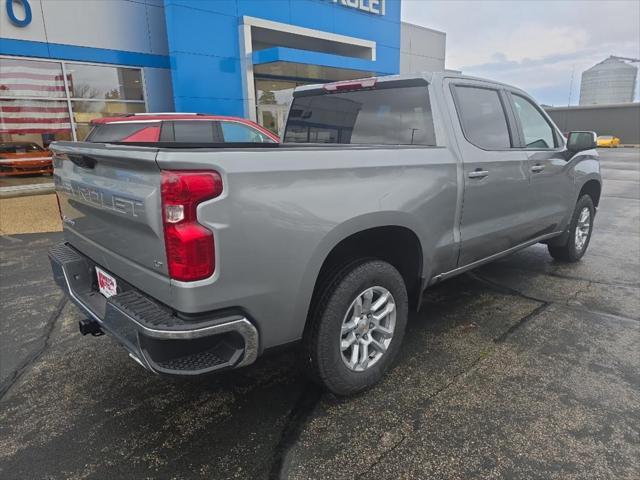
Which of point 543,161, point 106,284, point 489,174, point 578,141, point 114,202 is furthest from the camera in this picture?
point 578,141

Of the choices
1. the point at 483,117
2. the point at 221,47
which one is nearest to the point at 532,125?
the point at 483,117

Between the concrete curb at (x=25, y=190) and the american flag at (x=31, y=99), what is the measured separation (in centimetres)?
138

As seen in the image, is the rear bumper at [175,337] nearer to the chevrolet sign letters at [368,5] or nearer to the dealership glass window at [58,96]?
the dealership glass window at [58,96]

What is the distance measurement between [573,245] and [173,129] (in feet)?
19.2

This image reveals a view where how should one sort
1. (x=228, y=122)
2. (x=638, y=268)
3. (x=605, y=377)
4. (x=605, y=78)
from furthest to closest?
(x=605, y=78), (x=228, y=122), (x=638, y=268), (x=605, y=377)

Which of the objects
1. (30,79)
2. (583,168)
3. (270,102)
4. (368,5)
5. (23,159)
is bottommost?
(23,159)

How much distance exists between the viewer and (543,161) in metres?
4.02

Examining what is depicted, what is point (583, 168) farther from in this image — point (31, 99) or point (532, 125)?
point (31, 99)

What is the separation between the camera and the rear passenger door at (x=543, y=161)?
154 inches

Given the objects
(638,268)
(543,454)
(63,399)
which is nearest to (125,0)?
(63,399)

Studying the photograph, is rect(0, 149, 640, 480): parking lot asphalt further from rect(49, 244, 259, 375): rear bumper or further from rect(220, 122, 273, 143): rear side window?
rect(220, 122, 273, 143): rear side window

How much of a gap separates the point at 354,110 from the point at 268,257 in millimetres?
1894

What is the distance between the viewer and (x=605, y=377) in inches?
113

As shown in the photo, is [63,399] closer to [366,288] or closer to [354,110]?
[366,288]
